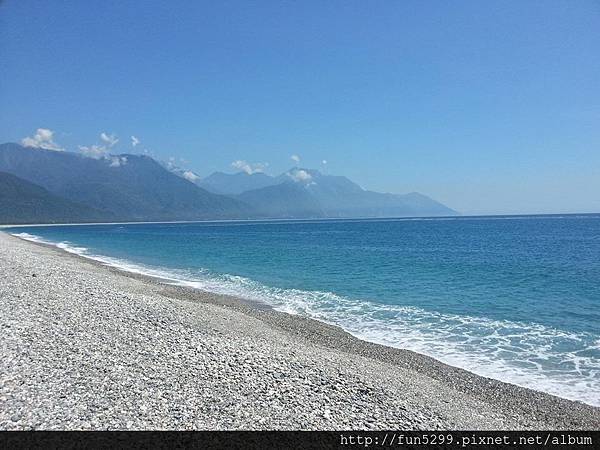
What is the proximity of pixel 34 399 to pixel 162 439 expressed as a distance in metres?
2.82

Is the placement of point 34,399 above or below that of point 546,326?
above

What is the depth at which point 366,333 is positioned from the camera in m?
17.5

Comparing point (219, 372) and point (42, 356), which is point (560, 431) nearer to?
point (219, 372)

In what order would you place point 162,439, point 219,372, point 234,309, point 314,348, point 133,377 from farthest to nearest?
point 234,309
point 314,348
point 219,372
point 133,377
point 162,439

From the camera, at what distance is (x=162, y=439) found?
6750mm

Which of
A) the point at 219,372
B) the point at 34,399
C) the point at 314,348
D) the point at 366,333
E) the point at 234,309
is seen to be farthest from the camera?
the point at 234,309

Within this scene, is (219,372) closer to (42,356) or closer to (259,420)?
(259,420)

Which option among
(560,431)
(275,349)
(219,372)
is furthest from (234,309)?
(560,431)

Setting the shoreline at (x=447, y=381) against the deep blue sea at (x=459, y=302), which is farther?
the deep blue sea at (x=459, y=302)

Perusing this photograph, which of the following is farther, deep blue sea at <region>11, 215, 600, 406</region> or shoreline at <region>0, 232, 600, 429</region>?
deep blue sea at <region>11, 215, 600, 406</region>

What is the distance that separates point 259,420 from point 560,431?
23.0 ft

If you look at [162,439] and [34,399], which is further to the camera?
[34,399]

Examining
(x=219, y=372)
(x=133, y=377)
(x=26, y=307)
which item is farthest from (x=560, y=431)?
(x=26, y=307)

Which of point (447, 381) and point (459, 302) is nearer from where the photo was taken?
point (447, 381)
